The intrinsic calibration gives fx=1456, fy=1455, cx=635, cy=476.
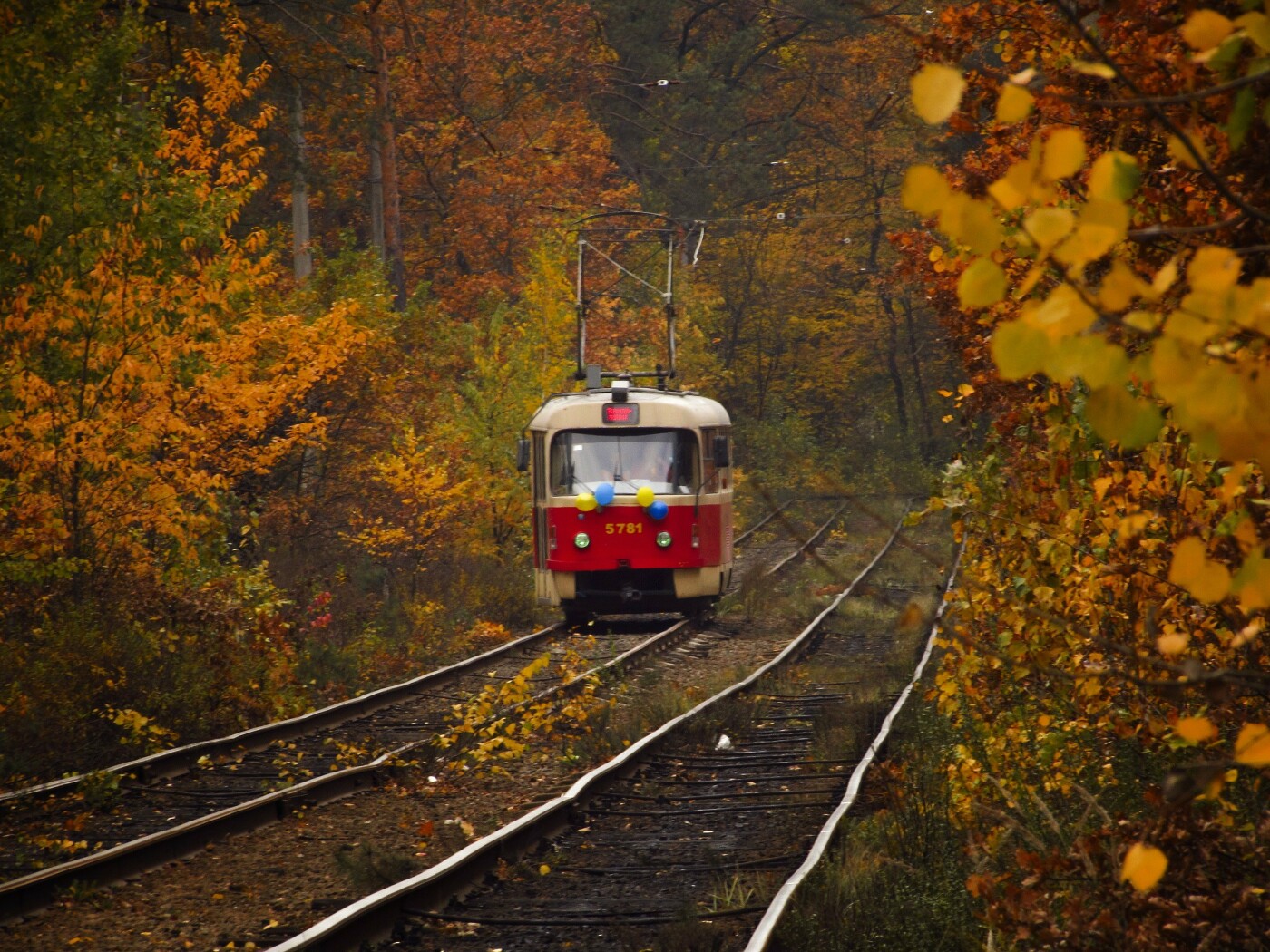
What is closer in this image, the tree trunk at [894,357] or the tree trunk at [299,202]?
the tree trunk at [299,202]

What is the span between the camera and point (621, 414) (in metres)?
17.4

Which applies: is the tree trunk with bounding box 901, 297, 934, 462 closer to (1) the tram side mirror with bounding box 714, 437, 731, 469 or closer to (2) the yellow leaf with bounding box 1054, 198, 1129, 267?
(1) the tram side mirror with bounding box 714, 437, 731, 469

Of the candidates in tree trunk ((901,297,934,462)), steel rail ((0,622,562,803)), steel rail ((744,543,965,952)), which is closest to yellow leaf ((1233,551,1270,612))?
steel rail ((744,543,965,952))

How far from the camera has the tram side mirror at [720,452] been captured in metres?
17.6

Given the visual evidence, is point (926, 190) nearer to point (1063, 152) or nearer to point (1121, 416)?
point (1063, 152)

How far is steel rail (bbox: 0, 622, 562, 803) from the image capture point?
10188 millimetres

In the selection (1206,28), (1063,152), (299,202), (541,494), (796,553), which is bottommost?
(796,553)

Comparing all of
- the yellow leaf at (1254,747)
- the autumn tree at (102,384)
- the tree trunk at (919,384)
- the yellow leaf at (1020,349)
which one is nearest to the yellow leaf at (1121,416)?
the yellow leaf at (1020,349)

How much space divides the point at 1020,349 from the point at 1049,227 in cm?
16

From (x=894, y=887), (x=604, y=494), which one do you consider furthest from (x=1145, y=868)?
(x=604, y=494)

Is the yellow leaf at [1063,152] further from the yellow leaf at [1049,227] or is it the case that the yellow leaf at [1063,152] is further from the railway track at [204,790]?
the railway track at [204,790]

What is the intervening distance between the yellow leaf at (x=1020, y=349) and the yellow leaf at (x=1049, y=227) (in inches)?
4.4

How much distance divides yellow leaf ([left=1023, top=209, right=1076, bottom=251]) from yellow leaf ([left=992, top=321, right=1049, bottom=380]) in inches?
4.4

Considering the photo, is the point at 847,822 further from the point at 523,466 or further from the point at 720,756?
the point at 523,466
